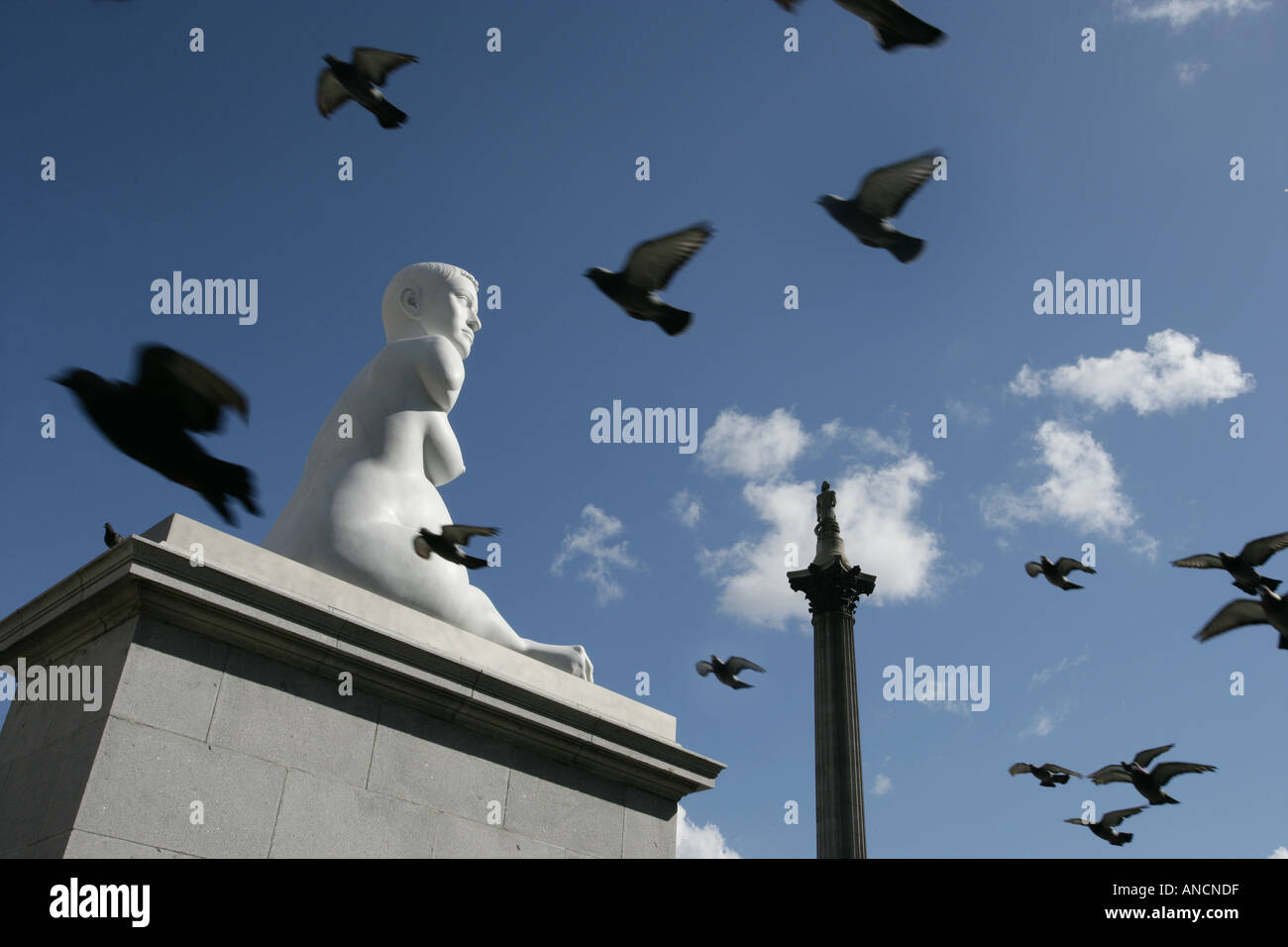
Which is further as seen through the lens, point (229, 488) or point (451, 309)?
point (451, 309)

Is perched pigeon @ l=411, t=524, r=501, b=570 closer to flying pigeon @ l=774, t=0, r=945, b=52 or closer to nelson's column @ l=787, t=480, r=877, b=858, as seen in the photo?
flying pigeon @ l=774, t=0, r=945, b=52

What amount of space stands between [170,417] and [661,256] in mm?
3853

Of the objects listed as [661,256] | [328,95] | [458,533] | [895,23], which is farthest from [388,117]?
[895,23]

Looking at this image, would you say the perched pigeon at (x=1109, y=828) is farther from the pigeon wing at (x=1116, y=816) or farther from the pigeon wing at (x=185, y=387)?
the pigeon wing at (x=185, y=387)

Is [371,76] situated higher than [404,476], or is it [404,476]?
[371,76]

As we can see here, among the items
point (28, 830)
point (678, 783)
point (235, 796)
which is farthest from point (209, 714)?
point (678, 783)

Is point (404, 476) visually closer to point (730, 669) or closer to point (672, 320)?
point (672, 320)

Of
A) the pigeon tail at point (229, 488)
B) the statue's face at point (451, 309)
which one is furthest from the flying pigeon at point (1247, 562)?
the pigeon tail at point (229, 488)

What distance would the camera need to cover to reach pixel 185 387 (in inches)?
212

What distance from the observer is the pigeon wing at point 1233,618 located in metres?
14.3

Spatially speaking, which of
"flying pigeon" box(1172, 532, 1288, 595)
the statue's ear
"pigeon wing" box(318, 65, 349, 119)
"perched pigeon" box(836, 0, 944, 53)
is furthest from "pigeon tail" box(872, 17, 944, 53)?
"flying pigeon" box(1172, 532, 1288, 595)

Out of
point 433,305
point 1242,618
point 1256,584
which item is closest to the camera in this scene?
point 433,305
